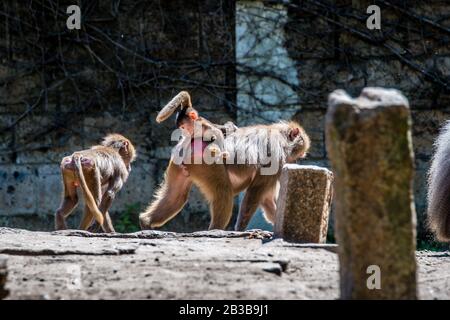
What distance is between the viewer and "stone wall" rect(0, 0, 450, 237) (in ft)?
35.4

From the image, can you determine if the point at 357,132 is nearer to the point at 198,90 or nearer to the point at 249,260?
the point at 249,260

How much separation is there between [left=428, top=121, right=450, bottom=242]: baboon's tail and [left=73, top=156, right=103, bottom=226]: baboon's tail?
2.82m

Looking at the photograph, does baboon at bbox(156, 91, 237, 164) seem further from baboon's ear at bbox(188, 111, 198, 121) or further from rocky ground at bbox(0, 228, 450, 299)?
rocky ground at bbox(0, 228, 450, 299)

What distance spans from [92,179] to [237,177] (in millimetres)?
1297

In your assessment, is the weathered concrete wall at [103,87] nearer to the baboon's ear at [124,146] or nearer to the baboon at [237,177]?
the baboon's ear at [124,146]

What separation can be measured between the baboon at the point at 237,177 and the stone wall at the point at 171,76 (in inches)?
81.8

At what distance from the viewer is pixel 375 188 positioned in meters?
3.60

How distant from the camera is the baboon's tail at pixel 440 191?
806 centimetres

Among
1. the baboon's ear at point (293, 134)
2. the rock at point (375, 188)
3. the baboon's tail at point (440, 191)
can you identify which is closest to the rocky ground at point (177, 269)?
the rock at point (375, 188)

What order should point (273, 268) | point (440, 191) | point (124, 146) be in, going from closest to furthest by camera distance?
point (273, 268), point (440, 191), point (124, 146)

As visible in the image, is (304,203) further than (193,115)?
No

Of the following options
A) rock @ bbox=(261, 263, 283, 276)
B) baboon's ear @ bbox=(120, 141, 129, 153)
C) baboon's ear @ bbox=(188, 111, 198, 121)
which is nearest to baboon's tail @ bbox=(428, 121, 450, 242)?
baboon's ear @ bbox=(188, 111, 198, 121)

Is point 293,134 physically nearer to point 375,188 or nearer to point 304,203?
point 304,203

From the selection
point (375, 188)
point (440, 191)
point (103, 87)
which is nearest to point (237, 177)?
point (440, 191)
